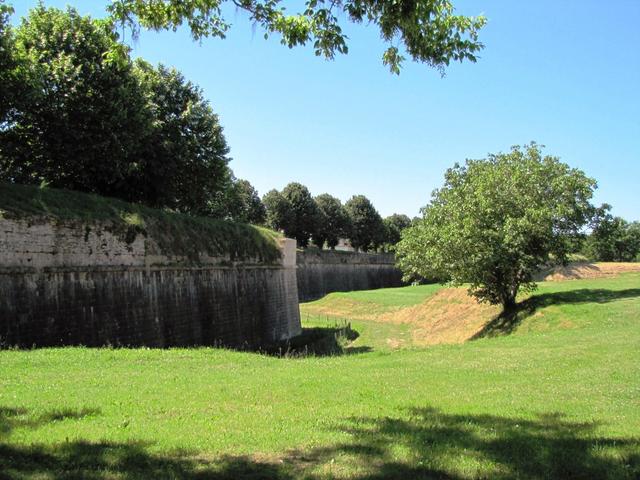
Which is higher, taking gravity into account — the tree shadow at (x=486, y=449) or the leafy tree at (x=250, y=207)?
the leafy tree at (x=250, y=207)

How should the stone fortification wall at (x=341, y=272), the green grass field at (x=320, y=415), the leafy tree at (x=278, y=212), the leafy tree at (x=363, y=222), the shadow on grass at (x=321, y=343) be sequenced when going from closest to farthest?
the green grass field at (x=320, y=415) < the shadow on grass at (x=321, y=343) < the stone fortification wall at (x=341, y=272) < the leafy tree at (x=278, y=212) < the leafy tree at (x=363, y=222)

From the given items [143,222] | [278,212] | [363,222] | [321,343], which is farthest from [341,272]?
[143,222]

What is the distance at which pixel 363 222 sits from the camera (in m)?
71.8

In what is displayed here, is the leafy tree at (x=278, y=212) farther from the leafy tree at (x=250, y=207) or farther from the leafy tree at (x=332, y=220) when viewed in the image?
the leafy tree at (x=332, y=220)

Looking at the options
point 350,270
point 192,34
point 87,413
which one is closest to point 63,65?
point 192,34

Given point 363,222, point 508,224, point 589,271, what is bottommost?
point 589,271

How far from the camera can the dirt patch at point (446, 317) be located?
24.9 metres

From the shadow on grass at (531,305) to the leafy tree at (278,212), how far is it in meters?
38.0

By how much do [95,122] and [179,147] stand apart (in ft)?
21.7

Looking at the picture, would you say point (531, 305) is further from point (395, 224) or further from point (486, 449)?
point (395, 224)

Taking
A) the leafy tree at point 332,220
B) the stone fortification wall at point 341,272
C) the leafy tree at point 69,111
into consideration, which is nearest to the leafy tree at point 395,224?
the leafy tree at point 332,220

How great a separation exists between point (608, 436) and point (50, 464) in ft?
17.1

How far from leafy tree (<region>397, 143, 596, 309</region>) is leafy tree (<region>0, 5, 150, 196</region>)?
44.6 feet

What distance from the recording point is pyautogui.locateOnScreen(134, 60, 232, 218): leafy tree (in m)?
26.3
